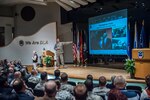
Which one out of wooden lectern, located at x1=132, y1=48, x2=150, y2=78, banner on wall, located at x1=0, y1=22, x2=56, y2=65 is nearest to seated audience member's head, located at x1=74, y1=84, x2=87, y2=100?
wooden lectern, located at x1=132, y1=48, x2=150, y2=78

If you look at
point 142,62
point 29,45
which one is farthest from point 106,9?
point 142,62

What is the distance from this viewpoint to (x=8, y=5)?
60.6 feet

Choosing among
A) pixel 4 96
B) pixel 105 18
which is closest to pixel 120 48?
pixel 105 18

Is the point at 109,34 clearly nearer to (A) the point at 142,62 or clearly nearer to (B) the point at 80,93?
(A) the point at 142,62

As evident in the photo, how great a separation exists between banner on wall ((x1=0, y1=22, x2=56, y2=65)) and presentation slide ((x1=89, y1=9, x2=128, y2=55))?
11.3 feet

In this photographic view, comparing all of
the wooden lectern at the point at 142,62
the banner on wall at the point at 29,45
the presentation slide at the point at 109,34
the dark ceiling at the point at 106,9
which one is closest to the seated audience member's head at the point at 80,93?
the wooden lectern at the point at 142,62

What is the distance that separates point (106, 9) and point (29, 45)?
5498 millimetres

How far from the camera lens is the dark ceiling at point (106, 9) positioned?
458 inches

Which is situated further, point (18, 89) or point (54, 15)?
point (54, 15)

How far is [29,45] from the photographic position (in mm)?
16766

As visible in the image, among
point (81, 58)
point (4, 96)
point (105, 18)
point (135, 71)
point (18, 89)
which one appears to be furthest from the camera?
point (81, 58)

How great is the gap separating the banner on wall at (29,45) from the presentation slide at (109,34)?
345cm

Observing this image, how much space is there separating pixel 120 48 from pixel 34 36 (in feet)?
22.4

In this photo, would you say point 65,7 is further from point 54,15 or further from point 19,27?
point 19,27
